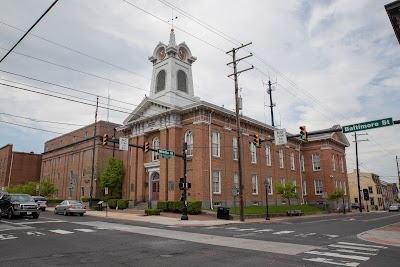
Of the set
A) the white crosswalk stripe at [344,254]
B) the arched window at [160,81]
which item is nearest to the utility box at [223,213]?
the white crosswalk stripe at [344,254]

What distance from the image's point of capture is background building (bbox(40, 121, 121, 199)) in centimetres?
4944

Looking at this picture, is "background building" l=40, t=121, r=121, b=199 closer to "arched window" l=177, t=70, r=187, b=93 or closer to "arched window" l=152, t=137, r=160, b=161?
"arched window" l=152, t=137, r=160, b=161

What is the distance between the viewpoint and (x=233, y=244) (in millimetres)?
11719

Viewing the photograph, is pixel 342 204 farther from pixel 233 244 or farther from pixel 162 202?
pixel 233 244

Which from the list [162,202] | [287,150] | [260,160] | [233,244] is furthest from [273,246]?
[287,150]

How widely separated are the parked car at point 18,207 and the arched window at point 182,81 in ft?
69.0

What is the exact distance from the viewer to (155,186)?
34906 millimetres

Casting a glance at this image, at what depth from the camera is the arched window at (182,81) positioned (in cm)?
3769

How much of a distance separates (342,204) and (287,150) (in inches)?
555

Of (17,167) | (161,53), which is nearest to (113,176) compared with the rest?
(161,53)

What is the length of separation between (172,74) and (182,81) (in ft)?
6.31

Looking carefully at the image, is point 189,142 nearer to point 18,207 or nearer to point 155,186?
point 155,186

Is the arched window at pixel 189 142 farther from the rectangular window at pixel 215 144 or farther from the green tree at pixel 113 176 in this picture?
the green tree at pixel 113 176

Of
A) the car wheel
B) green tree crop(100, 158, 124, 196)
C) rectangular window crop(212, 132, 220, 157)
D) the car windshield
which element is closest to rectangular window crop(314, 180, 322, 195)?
rectangular window crop(212, 132, 220, 157)
